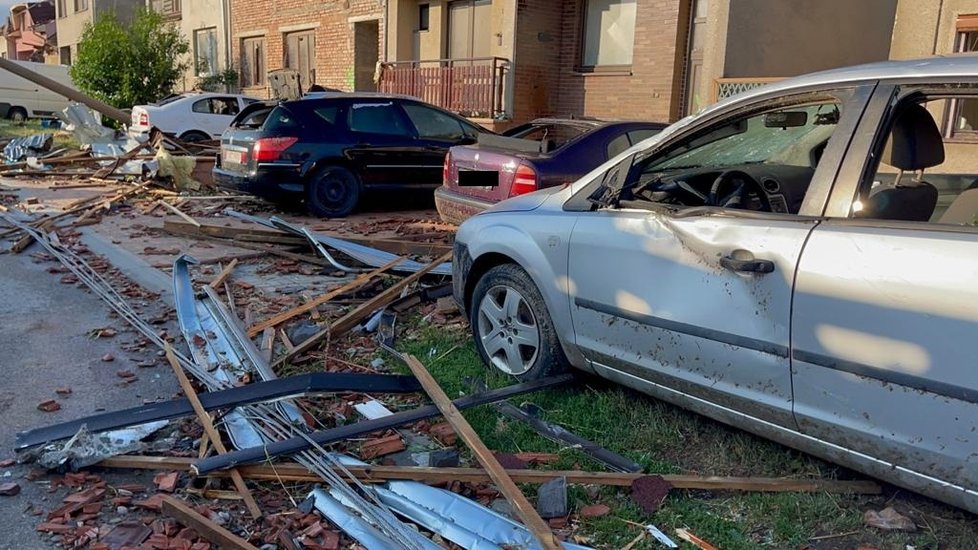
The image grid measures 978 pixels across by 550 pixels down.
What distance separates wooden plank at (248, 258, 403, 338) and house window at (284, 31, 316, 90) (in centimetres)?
1746

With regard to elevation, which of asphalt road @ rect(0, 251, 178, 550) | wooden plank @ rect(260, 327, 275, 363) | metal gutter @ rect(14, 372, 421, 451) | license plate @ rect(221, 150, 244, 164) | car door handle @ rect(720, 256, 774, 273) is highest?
car door handle @ rect(720, 256, 774, 273)

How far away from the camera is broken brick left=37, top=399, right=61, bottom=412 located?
14.5 ft

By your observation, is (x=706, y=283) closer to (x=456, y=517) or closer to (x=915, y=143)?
(x=915, y=143)

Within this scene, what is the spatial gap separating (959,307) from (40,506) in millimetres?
3628

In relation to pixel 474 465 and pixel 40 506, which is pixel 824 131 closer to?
pixel 474 465

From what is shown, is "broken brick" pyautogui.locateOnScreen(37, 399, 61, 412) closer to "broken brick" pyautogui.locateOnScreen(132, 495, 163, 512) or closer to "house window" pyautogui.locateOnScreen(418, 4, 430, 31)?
"broken brick" pyautogui.locateOnScreen(132, 495, 163, 512)

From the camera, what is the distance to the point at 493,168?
772 cm

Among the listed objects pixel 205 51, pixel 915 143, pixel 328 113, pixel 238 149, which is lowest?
pixel 238 149

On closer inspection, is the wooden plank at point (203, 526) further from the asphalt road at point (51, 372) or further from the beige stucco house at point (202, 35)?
the beige stucco house at point (202, 35)

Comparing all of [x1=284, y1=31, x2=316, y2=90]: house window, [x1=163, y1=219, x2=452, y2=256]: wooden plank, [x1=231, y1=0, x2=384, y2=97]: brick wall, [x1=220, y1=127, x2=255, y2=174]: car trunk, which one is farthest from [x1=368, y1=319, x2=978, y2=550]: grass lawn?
[x1=284, y1=31, x2=316, y2=90]: house window

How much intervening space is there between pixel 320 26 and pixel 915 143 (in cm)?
2112

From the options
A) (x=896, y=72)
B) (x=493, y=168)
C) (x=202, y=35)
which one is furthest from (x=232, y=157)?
(x=202, y=35)

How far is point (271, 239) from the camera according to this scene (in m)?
8.67

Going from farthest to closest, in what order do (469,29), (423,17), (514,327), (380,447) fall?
(423,17)
(469,29)
(514,327)
(380,447)
